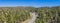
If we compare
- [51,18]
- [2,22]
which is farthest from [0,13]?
[51,18]

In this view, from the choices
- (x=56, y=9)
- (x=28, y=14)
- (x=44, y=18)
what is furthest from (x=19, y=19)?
(x=56, y=9)

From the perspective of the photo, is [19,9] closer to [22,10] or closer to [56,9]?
[22,10]

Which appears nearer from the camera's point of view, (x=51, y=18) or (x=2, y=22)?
(x=2, y=22)

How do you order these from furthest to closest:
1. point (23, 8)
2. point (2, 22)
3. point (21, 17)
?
point (23, 8)
point (21, 17)
point (2, 22)

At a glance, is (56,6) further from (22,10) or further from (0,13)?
(0,13)

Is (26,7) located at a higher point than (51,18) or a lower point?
higher

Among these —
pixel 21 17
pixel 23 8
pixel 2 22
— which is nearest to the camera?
pixel 2 22
